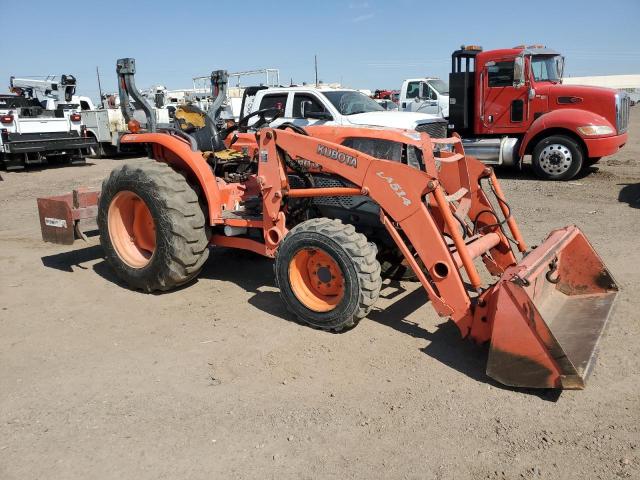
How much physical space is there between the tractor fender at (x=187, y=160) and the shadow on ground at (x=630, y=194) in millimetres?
6908

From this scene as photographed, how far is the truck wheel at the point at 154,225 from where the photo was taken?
188 inches

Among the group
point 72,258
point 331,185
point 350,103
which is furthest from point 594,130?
point 72,258

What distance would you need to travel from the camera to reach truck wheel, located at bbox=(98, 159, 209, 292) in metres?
4.78

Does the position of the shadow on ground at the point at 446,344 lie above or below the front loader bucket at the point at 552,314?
below

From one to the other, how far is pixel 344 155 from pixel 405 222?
73 centimetres

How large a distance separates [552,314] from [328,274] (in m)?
1.68

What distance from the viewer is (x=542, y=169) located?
11.3 metres

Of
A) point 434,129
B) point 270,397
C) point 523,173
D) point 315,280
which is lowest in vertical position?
point 270,397

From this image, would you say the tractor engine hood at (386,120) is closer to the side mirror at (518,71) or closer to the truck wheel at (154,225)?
the side mirror at (518,71)

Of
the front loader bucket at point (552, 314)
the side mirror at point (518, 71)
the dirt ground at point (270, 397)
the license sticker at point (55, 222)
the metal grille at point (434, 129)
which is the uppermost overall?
the side mirror at point (518, 71)

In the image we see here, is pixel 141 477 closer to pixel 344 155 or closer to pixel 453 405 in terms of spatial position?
pixel 453 405

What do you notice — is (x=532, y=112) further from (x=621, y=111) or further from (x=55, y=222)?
(x=55, y=222)

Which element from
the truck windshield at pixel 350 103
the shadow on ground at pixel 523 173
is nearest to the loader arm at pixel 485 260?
the truck windshield at pixel 350 103

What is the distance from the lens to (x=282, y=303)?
490 cm
